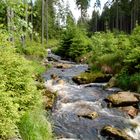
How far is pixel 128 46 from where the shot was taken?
1841 centimetres

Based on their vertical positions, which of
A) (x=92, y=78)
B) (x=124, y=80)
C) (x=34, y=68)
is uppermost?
(x=34, y=68)

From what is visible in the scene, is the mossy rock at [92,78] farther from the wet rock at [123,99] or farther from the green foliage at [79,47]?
the green foliage at [79,47]

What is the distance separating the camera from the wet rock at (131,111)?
12.5m

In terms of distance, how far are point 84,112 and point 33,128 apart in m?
4.41

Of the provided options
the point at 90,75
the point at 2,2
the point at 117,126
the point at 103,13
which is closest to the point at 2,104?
the point at 2,2

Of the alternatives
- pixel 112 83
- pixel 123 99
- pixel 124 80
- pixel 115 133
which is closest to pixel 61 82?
pixel 112 83

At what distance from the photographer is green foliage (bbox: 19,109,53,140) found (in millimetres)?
7984

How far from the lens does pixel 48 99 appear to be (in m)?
13.2

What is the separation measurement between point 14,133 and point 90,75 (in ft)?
37.2

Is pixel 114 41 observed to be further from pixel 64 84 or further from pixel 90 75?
pixel 64 84

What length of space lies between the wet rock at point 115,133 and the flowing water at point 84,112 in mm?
183

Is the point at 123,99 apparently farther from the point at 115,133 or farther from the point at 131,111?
the point at 115,133

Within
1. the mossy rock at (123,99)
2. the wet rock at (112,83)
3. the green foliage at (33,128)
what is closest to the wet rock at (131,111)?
the mossy rock at (123,99)

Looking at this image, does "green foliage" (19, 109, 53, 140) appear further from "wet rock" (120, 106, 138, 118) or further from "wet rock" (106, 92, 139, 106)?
"wet rock" (106, 92, 139, 106)
